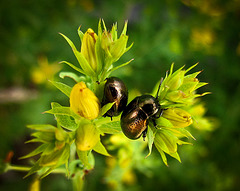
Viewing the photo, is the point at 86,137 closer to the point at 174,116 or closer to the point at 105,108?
the point at 105,108

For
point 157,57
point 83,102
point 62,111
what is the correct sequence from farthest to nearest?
point 157,57 < point 62,111 < point 83,102

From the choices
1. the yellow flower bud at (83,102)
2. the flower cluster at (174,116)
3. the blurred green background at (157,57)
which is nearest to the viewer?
the yellow flower bud at (83,102)

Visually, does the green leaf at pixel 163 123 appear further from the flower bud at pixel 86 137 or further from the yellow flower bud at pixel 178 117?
the flower bud at pixel 86 137

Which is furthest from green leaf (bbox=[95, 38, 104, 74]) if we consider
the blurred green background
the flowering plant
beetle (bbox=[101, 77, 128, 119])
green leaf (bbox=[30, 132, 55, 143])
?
the blurred green background

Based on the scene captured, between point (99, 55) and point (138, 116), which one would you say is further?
point (99, 55)

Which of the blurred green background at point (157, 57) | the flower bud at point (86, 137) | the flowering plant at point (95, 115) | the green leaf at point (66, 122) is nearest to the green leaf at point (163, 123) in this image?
the flowering plant at point (95, 115)

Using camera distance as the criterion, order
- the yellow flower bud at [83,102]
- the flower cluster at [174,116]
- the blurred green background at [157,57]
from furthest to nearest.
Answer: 1. the blurred green background at [157,57]
2. the flower cluster at [174,116]
3. the yellow flower bud at [83,102]

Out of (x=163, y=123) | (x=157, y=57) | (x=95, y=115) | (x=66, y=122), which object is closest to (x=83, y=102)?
(x=95, y=115)
